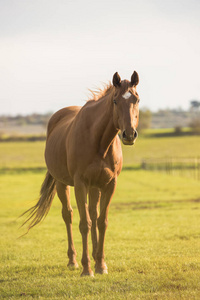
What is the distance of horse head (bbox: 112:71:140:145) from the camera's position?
19.6 feet

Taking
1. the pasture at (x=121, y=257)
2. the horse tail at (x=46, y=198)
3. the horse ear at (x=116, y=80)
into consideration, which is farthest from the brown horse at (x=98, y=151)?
the horse tail at (x=46, y=198)

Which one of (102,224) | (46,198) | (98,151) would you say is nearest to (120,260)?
(102,224)

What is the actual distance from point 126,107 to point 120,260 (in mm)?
3241

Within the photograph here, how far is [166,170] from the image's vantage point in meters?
45.6

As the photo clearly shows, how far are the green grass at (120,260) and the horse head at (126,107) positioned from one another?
1918 millimetres

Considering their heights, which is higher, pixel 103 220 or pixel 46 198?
pixel 103 220

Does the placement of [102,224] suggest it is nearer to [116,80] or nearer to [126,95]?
[126,95]

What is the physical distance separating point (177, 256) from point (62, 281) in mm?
2608

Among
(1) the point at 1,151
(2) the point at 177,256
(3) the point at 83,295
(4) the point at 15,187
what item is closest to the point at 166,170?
(4) the point at 15,187

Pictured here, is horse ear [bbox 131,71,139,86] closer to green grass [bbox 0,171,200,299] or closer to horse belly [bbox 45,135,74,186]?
horse belly [bbox 45,135,74,186]

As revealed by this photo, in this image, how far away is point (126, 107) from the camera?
20.1 feet

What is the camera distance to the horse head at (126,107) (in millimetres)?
5977

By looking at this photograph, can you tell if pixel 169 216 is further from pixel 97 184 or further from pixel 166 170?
pixel 166 170

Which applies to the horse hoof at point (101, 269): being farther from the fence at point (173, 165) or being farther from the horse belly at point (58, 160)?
the fence at point (173, 165)
